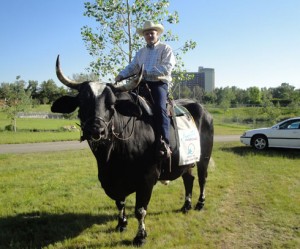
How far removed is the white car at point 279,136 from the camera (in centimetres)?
1520

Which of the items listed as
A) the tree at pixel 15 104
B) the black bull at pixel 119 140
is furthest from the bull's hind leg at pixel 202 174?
the tree at pixel 15 104

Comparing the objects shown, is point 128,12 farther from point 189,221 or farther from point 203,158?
point 189,221

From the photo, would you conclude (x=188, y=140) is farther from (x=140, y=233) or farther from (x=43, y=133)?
(x=43, y=133)

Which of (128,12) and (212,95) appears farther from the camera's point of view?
(212,95)

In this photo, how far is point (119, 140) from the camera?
4.33m

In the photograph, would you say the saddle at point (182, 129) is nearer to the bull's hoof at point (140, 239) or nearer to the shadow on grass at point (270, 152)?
the bull's hoof at point (140, 239)

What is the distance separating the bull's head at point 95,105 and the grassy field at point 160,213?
2.20 m

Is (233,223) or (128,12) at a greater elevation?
(128,12)

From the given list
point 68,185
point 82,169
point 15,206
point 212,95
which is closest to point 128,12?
point 82,169

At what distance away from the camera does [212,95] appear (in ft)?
322

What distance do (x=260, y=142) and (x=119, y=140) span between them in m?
13.6

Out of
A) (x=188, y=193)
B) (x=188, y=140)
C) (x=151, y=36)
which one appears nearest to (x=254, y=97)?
(x=188, y=193)

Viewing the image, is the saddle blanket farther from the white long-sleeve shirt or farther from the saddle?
the white long-sleeve shirt

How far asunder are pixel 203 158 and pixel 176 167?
1.45 metres
